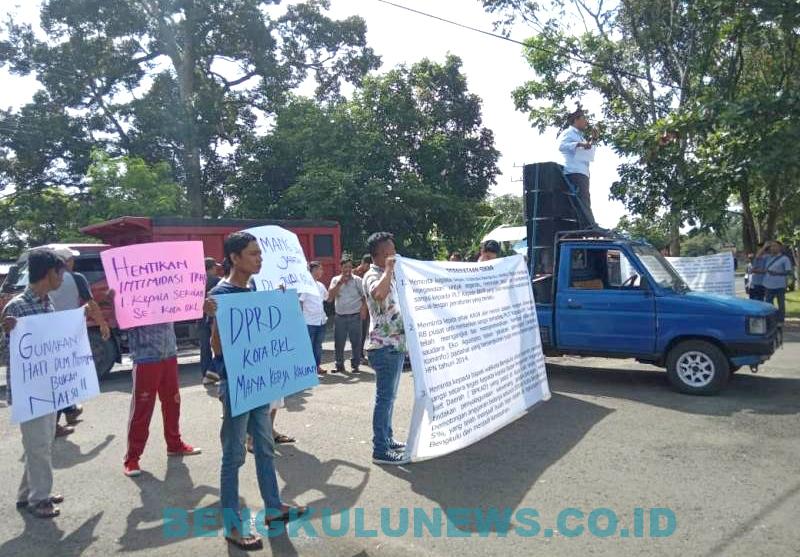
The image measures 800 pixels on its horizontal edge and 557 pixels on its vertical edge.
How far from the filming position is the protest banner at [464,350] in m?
4.74

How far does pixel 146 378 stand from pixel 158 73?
2297 cm

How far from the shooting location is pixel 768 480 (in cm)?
461

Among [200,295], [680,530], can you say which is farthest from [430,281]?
[680,530]

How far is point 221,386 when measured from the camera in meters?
3.74

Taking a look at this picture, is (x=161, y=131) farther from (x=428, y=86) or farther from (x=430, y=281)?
(x=430, y=281)

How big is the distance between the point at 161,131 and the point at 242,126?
4.37 meters

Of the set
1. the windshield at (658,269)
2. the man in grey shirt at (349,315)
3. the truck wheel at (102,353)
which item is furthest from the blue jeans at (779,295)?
the truck wheel at (102,353)

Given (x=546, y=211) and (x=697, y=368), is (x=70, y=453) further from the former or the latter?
(x=697, y=368)

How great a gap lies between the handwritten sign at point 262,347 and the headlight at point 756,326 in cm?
527

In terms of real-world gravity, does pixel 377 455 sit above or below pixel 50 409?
below

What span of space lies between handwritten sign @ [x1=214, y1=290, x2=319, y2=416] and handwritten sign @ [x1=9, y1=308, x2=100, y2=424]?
1.54 metres

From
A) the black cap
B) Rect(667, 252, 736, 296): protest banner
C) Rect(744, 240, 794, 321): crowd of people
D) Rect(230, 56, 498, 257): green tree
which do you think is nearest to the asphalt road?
the black cap

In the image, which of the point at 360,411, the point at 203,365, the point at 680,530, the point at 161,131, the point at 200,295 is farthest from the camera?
the point at 161,131

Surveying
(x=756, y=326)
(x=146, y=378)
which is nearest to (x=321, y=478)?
(x=146, y=378)
